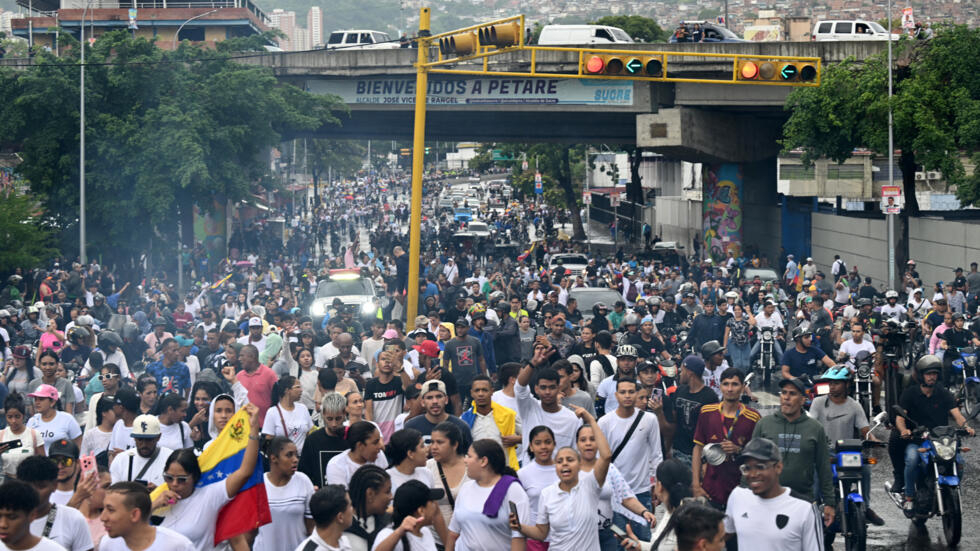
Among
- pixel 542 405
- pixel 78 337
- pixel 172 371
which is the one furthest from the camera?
pixel 78 337

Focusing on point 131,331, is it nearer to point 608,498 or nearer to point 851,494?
point 851,494

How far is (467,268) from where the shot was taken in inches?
1601

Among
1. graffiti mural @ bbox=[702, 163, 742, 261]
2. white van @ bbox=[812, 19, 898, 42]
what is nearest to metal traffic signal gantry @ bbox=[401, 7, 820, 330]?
white van @ bbox=[812, 19, 898, 42]

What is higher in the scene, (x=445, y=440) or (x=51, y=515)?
(x=445, y=440)

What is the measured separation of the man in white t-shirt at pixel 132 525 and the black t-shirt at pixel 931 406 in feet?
23.1

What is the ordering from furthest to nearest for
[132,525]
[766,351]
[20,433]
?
[766,351]
[20,433]
[132,525]

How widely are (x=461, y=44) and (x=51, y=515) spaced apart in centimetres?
1099

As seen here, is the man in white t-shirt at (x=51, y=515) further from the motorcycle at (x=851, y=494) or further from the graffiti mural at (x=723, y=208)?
the graffiti mural at (x=723, y=208)

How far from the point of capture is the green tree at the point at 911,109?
3192 cm

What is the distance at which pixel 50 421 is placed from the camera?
10.7 meters

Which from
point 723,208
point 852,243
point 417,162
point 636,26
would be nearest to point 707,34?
point 723,208

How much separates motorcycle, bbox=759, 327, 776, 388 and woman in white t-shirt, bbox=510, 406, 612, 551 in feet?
43.2

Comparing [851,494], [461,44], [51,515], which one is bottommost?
[851,494]

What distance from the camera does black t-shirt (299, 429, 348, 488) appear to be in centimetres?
905
